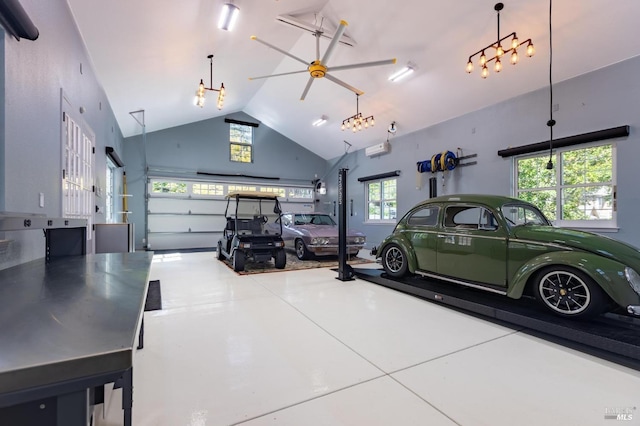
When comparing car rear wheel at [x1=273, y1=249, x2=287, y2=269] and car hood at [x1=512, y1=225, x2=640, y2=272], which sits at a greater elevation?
car hood at [x1=512, y1=225, x2=640, y2=272]

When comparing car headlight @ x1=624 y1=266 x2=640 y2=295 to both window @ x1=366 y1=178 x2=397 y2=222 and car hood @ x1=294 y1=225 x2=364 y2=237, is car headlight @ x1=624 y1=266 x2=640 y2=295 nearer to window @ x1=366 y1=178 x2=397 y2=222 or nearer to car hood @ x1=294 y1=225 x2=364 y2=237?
car hood @ x1=294 y1=225 x2=364 y2=237

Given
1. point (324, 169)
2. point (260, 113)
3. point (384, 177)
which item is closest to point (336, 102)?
point (384, 177)

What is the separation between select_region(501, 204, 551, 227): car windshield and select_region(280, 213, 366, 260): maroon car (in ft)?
12.3

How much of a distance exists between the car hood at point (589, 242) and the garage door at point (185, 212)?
667 cm

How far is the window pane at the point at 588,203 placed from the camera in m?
4.79

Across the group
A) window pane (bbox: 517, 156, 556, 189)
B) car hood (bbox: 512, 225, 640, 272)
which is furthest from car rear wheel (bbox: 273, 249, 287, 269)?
window pane (bbox: 517, 156, 556, 189)

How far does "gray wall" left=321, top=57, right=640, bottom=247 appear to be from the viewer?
446 cm

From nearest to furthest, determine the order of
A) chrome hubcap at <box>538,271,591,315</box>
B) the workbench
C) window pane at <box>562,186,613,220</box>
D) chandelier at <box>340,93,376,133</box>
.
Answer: the workbench < chrome hubcap at <box>538,271,591,315</box> < window pane at <box>562,186,613,220</box> < chandelier at <box>340,93,376,133</box>

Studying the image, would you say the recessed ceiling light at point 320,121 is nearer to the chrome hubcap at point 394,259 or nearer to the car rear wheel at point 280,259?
the car rear wheel at point 280,259

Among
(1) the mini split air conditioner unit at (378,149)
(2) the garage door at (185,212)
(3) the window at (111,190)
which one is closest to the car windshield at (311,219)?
(2) the garage door at (185,212)

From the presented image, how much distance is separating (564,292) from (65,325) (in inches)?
145

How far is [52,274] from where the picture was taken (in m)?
1.44

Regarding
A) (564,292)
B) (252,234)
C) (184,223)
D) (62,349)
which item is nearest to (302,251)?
(252,234)

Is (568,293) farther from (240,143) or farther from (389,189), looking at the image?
(240,143)
